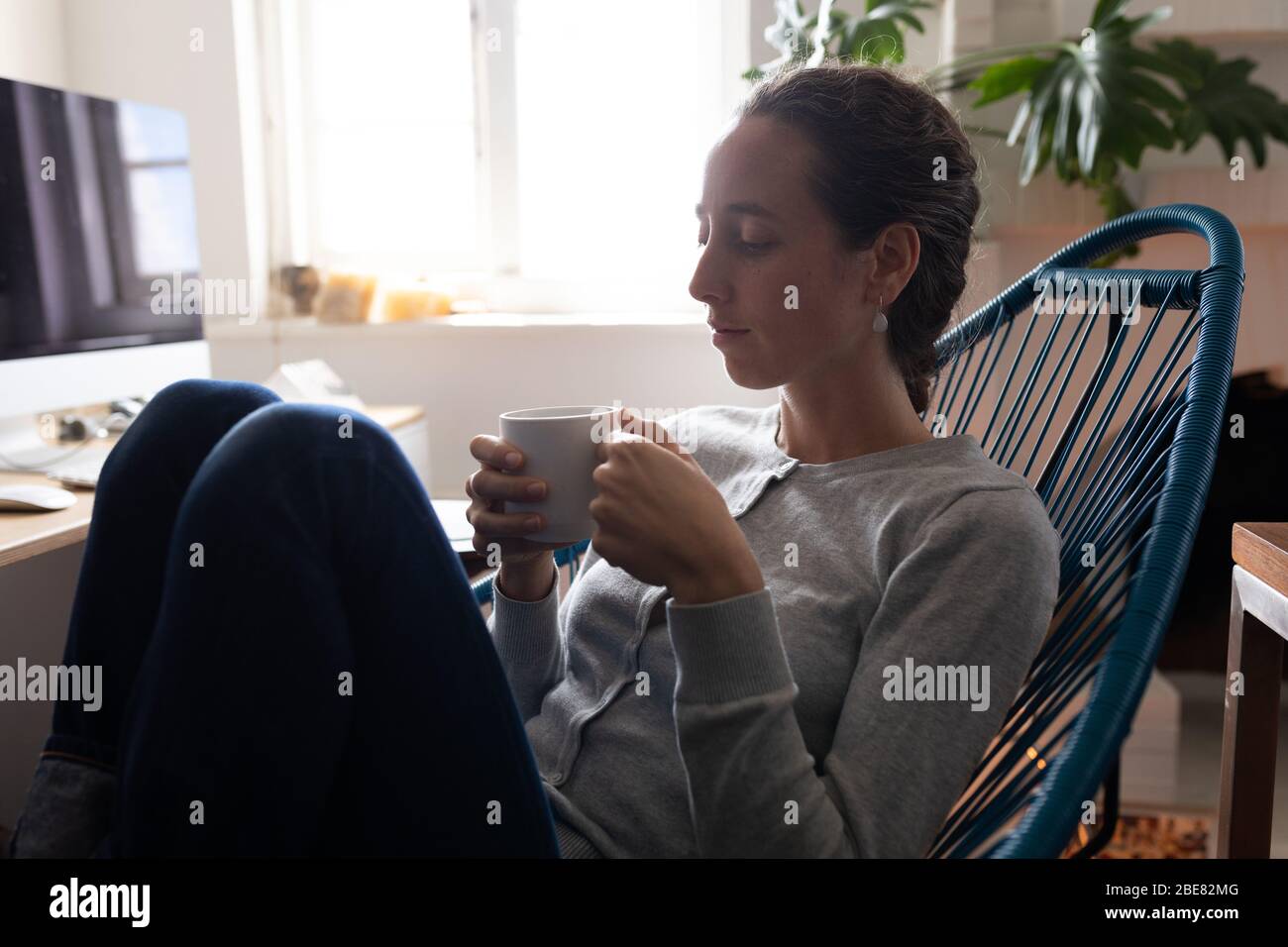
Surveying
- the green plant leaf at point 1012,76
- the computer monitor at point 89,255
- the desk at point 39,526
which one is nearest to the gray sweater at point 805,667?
the desk at point 39,526

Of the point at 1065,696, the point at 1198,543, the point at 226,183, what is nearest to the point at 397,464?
the point at 1065,696

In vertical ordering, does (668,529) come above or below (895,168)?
below

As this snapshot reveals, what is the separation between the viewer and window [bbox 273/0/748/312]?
279cm

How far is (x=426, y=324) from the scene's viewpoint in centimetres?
266

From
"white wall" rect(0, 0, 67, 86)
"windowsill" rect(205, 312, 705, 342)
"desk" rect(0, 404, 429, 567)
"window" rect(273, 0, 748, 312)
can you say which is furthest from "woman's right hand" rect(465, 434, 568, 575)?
"white wall" rect(0, 0, 67, 86)

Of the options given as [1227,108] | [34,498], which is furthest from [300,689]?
[1227,108]

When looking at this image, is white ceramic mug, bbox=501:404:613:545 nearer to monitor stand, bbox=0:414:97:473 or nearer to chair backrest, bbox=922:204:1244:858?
chair backrest, bbox=922:204:1244:858

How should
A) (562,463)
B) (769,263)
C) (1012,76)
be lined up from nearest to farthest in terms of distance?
(562,463)
(769,263)
(1012,76)

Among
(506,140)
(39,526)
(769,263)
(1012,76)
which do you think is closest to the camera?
(769,263)

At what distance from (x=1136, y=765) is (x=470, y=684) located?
187cm

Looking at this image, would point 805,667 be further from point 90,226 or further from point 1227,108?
point 1227,108

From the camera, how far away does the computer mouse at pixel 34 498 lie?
1.33 meters

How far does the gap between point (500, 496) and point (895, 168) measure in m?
0.43

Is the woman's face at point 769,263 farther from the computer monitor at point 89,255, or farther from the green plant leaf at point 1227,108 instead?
the green plant leaf at point 1227,108
